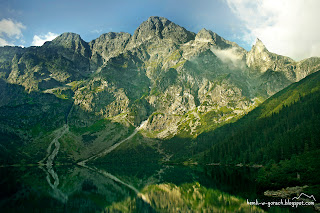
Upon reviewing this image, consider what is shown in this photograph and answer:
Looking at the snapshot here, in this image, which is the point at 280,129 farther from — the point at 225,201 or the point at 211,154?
the point at 225,201

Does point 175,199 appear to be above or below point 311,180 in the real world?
below

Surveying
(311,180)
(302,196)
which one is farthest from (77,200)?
(311,180)

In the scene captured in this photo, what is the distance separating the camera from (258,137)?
165 meters

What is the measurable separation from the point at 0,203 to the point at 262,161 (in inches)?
4887

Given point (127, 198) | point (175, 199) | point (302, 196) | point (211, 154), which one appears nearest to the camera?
point (302, 196)

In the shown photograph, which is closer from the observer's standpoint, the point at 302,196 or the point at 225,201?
the point at 302,196

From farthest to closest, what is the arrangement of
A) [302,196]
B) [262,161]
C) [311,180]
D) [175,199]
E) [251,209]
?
1. [262,161]
2. [175,199]
3. [311,180]
4. [302,196]
5. [251,209]

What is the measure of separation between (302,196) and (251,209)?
12.9 m

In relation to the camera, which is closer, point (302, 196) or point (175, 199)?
point (302, 196)

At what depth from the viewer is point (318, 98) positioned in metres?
165

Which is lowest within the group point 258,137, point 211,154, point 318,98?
point 211,154

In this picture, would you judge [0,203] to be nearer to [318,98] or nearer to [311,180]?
[311,180]

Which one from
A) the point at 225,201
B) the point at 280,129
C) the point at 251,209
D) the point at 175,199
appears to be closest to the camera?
the point at 251,209

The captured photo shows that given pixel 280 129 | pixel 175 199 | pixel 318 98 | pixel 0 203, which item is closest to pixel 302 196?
pixel 175 199
